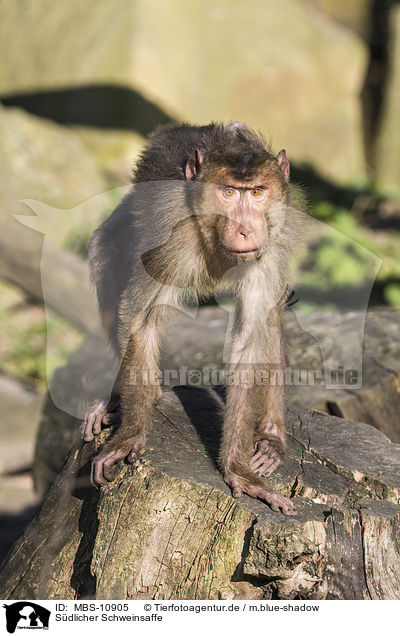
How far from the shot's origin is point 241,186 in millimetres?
3551

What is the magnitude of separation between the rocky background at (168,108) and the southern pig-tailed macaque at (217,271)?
482 cm

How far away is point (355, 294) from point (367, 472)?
514cm

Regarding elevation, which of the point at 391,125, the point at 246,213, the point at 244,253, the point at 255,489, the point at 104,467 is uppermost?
the point at 246,213

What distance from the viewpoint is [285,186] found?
3.70 m

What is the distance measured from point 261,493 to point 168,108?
30.7ft

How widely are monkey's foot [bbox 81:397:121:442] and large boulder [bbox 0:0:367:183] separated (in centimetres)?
823

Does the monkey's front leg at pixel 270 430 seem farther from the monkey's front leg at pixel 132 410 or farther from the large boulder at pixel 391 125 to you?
the large boulder at pixel 391 125

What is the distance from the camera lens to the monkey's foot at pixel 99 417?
3.90 meters

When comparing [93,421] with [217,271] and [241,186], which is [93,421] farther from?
[241,186]

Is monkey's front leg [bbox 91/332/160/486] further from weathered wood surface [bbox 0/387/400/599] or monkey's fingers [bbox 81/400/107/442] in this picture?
monkey's fingers [bbox 81/400/107/442]

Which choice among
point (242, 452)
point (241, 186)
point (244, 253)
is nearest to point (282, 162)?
point (241, 186)

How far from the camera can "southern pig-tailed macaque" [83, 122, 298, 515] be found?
3549 mm

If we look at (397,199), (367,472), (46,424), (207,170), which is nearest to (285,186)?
(207,170)
